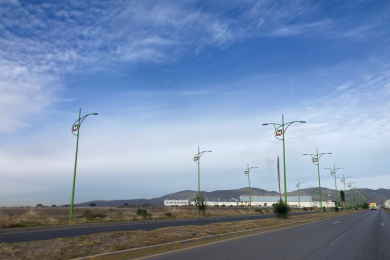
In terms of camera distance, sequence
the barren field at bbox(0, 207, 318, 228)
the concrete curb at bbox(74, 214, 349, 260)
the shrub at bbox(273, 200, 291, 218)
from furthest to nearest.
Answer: the shrub at bbox(273, 200, 291, 218) → the barren field at bbox(0, 207, 318, 228) → the concrete curb at bbox(74, 214, 349, 260)

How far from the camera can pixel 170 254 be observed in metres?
10.2

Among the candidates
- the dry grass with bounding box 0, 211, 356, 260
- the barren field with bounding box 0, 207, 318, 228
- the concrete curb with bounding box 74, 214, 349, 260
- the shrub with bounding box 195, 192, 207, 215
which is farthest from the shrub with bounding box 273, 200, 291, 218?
the dry grass with bounding box 0, 211, 356, 260

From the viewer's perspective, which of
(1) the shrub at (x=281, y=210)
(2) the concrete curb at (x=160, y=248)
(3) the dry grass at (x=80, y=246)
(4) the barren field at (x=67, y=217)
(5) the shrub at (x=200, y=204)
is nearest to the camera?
(3) the dry grass at (x=80, y=246)

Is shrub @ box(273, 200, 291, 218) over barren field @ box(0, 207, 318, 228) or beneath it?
over

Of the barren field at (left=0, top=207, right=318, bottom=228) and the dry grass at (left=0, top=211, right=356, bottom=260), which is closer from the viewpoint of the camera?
the dry grass at (left=0, top=211, right=356, bottom=260)

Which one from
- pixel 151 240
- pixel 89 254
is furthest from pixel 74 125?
pixel 89 254

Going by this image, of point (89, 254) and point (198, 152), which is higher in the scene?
point (198, 152)

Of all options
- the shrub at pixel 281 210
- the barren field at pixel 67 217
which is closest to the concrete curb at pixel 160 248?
the shrub at pixel 281 210

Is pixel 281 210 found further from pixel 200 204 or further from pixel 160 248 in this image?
pixel 160 248

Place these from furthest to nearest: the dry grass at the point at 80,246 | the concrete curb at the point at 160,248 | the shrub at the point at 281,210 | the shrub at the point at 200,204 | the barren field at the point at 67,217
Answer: the shrub at the point at 200,204 → the shrub at the point at 281,210 → the barren field at the point at 67,217 → the concrete curb at the point at 160,248 → the dry grass at the point at 80,246

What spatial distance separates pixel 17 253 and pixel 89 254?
6.40 feet

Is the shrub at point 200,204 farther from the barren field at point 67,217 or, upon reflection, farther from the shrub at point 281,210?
the shrub at point 281,210

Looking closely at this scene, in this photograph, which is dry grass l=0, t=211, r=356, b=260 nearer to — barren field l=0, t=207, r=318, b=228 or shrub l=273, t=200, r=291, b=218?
barren field l=0, t=207, r=318, b=228

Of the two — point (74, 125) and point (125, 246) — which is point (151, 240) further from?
point (74, 125)
